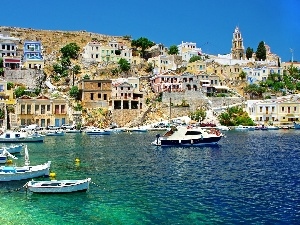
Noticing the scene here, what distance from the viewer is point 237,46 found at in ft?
446

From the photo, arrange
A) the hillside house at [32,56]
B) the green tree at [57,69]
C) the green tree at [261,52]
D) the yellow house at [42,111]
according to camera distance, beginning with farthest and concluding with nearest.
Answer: the green tree at [261,52], the hillside house at [32,56], the green tree at [57,69], the yellow house at [42,111]

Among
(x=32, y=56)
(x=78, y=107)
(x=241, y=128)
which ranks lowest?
(x=241, y=128)

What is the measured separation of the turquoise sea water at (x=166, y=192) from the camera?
2081 centimetres

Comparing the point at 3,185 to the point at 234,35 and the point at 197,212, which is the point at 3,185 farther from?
the point at 234,35

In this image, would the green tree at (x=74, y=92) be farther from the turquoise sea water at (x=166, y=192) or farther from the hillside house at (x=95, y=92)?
the turquoise sea water at (x=166, y=192)

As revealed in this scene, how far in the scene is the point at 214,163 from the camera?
37.9 m

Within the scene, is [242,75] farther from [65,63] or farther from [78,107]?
[78,107]

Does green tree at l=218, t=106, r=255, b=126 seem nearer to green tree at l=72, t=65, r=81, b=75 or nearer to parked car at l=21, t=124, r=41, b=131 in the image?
Result: green tree at l=72, t=65, r=81, b=75

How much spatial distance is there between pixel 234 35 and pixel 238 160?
340 feet

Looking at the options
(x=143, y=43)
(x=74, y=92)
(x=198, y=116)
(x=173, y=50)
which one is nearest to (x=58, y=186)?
(x=74, y=92)

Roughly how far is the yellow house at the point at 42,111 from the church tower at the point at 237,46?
68588 mm

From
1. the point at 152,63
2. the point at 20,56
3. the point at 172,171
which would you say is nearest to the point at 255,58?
the point at 152,63

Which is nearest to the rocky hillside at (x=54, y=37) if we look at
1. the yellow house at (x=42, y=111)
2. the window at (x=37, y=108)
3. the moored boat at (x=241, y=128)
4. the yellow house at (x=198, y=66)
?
the yellow house at (x=198, y=66)

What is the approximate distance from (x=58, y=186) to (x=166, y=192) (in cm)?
609
